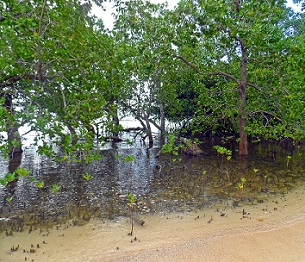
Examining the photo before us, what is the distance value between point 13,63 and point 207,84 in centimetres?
1327

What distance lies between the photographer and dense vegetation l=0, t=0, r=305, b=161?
5.17 metres

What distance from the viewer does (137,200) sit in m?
6.89

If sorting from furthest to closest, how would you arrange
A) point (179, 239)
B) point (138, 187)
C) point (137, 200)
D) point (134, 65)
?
point (134, 65)
point (138, 187)
point (137, 200)
point (179, 239)

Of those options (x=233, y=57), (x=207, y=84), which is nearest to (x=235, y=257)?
(x=233, y=57)

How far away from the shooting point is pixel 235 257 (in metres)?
4.08

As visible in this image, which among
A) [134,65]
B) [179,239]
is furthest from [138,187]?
[134,65]

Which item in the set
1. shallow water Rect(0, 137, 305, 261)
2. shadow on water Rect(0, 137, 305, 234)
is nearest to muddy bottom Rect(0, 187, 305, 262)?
shallow water Rect(0, 137, 305, 261)

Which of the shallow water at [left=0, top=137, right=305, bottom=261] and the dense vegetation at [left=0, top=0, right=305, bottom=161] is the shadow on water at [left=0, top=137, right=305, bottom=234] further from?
the dense vegetation at [left=0, top=0, right=305, bottom=161]

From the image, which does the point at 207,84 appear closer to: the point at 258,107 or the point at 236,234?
the point at 258,107

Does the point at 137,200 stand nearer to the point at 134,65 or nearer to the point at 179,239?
the point at 179,239

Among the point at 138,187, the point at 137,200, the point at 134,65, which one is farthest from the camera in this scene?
the point at 134,65

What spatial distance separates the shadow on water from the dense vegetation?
138 centimetres

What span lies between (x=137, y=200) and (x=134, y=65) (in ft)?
21.4

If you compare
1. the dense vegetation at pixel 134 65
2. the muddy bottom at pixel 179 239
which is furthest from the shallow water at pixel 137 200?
the dense vegetation at pixel 134 65
